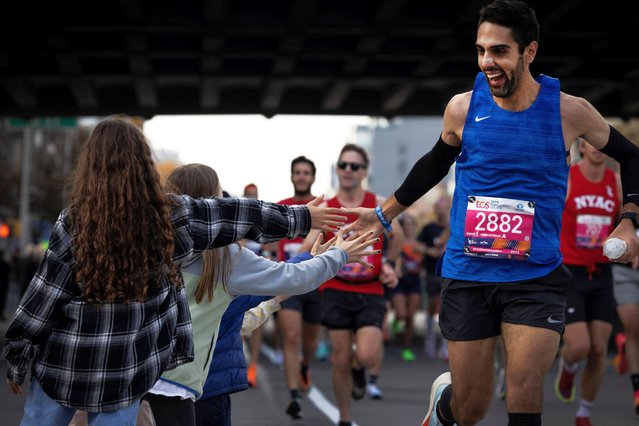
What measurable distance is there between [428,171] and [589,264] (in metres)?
4.09

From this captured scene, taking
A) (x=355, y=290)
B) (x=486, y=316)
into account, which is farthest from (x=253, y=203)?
(x=355, y=290)

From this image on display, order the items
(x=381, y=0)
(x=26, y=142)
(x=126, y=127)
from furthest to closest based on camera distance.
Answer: (x=26, y=142) < (x=381, y=0) < (x=126, y=127)

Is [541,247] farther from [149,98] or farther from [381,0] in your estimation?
[149,98]

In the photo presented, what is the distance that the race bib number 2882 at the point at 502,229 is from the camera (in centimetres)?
595

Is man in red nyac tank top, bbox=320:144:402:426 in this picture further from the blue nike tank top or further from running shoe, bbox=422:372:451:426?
the blue nike tank top

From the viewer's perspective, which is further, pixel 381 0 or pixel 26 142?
pixel 26 142

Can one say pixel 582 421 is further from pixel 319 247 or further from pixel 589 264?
pixel 319 247

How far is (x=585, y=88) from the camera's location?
20438mm

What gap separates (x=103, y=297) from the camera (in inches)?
175

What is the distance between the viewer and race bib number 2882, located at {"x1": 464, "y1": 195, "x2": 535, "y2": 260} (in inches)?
234

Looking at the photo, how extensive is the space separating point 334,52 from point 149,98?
430 cm

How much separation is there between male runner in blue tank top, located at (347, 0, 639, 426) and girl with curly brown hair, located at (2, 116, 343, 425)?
1835 millimetres

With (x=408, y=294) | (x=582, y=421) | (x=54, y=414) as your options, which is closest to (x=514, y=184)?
(x=54, y=414)

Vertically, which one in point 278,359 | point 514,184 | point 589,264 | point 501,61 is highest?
point 501,61
